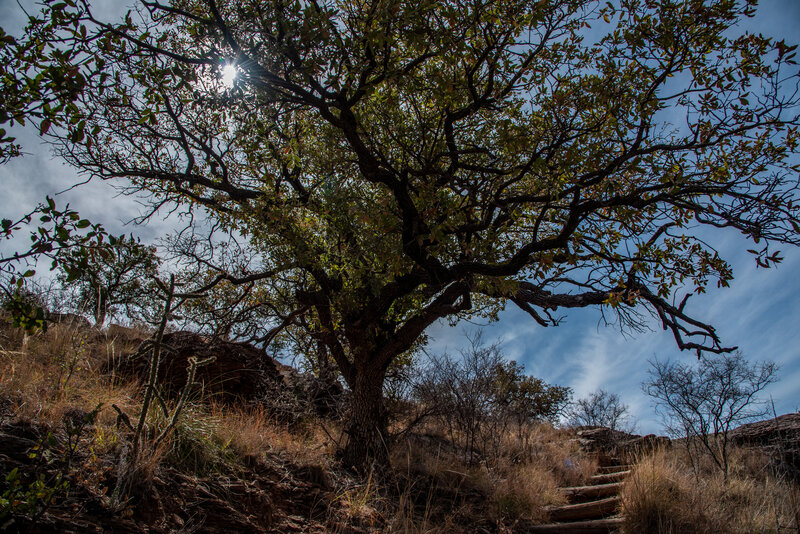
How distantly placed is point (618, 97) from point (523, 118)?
1.65 metres

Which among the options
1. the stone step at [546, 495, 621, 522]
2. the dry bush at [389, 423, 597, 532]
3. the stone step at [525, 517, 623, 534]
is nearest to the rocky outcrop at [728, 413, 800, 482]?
the dry bush at [389, 423, 597, 532]

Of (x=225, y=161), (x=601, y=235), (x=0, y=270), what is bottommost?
(x=0, y=270)

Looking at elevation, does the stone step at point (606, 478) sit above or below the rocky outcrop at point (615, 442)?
below

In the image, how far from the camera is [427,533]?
5.08m

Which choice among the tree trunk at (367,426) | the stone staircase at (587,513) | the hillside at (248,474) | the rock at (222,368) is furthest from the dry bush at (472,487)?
the rock at (222,368)

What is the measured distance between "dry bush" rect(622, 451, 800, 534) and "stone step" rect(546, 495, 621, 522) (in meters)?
0.40

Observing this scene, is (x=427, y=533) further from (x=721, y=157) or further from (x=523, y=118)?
(x=721, y=157)

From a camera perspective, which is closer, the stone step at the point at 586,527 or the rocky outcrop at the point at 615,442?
the stone step at the point at 586,527

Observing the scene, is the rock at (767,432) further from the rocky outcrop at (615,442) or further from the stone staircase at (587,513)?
the stone staircase at (587,513)

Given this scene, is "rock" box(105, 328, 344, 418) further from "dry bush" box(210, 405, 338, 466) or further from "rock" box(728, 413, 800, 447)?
"rock" box(728, 413, 800, 447)

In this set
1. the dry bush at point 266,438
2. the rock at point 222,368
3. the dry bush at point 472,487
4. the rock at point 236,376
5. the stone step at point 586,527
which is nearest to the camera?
the dry bush at point 266,438

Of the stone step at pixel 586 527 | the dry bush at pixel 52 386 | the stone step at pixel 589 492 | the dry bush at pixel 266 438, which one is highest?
the dry bush at pixel 52 386

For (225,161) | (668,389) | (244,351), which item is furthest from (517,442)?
(225,161)

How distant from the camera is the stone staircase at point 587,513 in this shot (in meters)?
6.52
